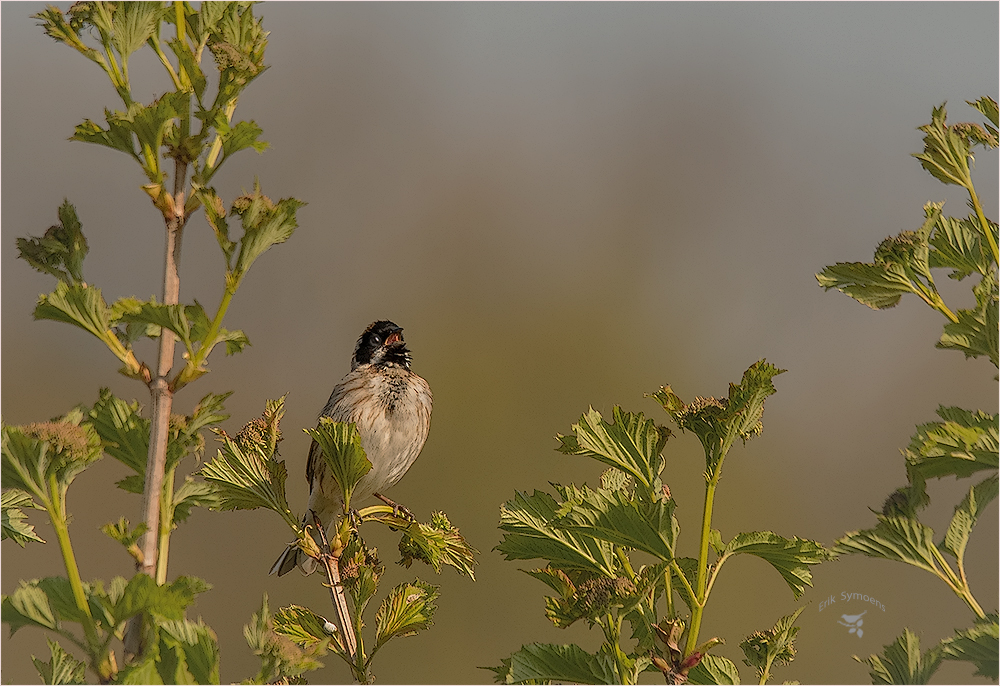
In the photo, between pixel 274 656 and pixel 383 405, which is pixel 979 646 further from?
pixel 383 405

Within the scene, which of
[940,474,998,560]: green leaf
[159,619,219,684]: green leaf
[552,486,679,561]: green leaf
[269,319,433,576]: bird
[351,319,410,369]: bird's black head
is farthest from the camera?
[351,319,410,369]: bird's black head

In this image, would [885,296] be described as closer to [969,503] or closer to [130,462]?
[969,503]

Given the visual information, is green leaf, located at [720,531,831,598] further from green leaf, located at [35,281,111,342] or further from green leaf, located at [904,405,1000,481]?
green leaf, located at [35,281,111,342]

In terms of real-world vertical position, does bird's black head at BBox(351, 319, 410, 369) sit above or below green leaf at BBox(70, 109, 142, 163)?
below

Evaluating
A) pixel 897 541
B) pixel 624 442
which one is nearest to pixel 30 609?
pixel 624 442

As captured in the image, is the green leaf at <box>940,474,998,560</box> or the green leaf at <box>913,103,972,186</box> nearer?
the green leaf at <box>940,474,998,560</box>

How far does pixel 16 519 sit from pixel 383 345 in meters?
2.08

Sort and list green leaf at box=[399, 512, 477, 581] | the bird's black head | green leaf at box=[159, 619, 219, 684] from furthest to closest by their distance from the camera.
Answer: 1. the bird's black head
2. green leaf at box=[399, 512, 477, 581]
3. green leaf at box=[159, 619, 219, 684]

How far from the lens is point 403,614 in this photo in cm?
139

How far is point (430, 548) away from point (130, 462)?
0.48 meters

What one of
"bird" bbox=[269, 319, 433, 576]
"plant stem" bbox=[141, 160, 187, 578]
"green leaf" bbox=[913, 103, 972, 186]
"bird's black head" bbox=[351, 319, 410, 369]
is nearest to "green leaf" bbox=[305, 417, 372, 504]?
"plant stem" bbox=[141, 160, 187, 578]

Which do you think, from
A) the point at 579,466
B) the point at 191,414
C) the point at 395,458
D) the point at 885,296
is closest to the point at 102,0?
the point at 191,414

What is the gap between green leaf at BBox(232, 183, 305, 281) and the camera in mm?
1339

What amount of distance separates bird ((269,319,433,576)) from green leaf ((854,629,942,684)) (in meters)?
1.96
